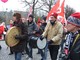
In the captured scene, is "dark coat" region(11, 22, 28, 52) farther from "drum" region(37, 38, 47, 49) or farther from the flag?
the flag

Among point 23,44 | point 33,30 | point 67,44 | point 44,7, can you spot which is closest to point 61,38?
point 23,44

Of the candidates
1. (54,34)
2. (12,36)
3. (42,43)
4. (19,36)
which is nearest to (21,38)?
(19,36)

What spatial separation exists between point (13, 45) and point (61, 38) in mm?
1296

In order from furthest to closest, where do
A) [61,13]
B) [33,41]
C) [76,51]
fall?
[61,13] < [33,41] < [76,51]

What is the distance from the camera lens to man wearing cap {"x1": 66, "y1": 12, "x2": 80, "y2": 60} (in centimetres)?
354

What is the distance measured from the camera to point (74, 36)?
3.74 m

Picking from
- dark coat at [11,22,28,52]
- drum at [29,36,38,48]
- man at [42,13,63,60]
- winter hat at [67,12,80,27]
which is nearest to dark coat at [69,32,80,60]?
winter hat at [67,12,80,27]

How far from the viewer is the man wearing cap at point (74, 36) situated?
3537 mm

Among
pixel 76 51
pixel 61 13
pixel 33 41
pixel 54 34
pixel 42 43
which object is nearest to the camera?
pixel 76 51

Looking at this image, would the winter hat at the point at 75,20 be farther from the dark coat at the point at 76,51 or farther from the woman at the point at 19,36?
the woman at the point at 19,36

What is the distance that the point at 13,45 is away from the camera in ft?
25.5

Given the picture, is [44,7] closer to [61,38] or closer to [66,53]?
[61,38]

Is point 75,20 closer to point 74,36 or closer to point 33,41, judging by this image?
point 74,36

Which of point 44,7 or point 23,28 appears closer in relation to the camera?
point 23,28
